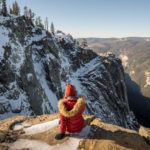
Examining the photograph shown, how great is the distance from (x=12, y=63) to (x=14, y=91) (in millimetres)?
7785

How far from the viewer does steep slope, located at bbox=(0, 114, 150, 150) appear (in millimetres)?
15913

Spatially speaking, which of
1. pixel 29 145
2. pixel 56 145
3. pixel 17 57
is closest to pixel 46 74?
pixel 17 57

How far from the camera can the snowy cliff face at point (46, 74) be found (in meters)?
65.9

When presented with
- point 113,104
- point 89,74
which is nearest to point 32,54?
point 89,74

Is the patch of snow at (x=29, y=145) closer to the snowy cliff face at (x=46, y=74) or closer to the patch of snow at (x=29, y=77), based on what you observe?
the snowy cliff face at (x=46, y=74)

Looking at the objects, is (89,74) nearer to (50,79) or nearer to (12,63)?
(50,79)

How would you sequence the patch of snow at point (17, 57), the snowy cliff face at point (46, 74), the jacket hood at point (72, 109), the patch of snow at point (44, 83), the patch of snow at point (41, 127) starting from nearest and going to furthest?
the jacket hood at point (72, 109) < the patch of snow at point (41, 127) < the snowy cliff face at point (46, 74) < the patch of snow at point (17, 57) < the patch of snow at point (44, 83)

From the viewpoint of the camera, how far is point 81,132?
1714 cm

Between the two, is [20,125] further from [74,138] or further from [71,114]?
[71,114]

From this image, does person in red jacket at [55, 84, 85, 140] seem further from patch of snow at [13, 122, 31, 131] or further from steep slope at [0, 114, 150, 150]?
patch of snow at [13, 122, 31, 131]

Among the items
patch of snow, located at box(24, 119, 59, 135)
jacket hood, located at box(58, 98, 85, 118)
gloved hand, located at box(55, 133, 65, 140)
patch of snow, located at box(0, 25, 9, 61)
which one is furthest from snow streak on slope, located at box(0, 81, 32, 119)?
jacket hood, located at box(58, 98, 85, 118)

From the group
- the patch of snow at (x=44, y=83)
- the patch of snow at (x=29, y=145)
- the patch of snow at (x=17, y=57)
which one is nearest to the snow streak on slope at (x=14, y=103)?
the patch of snow at (x=17, y=57)

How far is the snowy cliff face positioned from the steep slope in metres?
41.3

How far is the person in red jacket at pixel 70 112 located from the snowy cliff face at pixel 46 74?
143ft
